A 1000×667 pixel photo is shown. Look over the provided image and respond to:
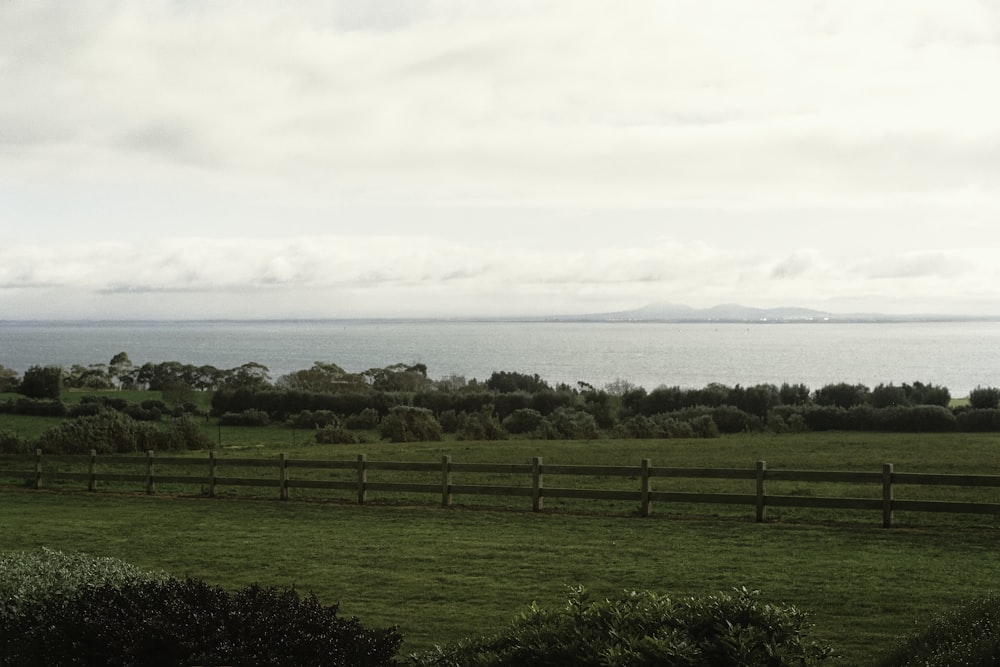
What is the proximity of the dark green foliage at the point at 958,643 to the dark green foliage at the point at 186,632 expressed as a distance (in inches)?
153

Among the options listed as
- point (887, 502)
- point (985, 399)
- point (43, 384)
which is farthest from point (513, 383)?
point (887, 502)

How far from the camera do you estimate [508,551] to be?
16.1m

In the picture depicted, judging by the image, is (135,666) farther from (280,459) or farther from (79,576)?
(280,459)

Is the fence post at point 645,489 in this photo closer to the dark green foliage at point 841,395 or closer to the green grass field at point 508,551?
the green grass field at point 508,551

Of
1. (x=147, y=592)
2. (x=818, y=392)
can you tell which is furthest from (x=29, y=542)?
(x=818, y=392)

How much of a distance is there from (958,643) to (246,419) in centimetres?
4635

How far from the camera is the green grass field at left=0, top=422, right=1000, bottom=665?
1236cm

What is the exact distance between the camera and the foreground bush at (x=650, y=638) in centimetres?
621

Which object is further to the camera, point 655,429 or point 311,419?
point 311,419

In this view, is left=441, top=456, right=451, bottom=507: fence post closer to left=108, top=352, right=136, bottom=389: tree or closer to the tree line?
the tree line

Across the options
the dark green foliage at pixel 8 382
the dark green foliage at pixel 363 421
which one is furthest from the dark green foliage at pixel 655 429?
the dark green foliage at pixel 8 382

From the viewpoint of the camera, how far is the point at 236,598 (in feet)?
26.0

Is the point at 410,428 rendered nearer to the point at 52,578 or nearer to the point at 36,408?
the point at 36,408

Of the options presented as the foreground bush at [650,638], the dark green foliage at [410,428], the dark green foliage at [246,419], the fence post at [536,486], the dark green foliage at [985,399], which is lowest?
the dark green foliage at [246,419]
